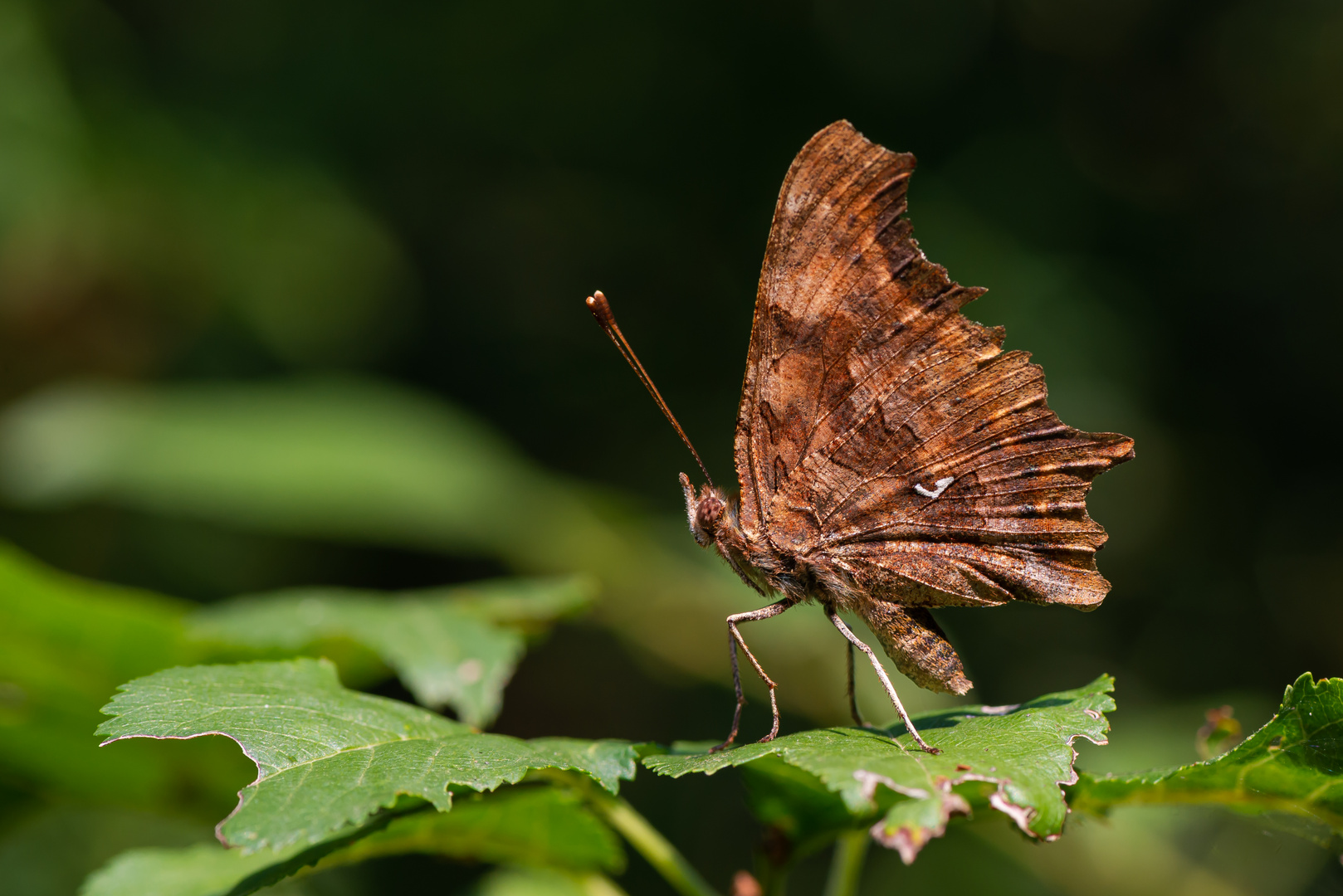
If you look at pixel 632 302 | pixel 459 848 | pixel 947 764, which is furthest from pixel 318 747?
pixel 632 302

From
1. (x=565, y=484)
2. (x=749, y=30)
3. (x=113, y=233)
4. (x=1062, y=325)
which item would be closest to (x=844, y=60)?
(x=749, y=30)

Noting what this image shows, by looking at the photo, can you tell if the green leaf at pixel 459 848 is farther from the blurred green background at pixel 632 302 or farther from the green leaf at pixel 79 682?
the blurred green background at pixel 632 302

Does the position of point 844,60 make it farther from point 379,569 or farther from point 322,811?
point 322,811

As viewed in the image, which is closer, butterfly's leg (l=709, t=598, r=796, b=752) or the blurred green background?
butterfly's leg (l=709, t=598, r=796, b=752)

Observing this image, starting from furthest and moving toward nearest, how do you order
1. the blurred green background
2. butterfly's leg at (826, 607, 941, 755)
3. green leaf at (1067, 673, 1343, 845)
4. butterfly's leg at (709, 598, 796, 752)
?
the blurred green background → butterfly's leg at (709, 598, 796, 752) → butterfly's leg at (826, 607, 941, 755) → green leaf at (1067, 673, 1343, 845)

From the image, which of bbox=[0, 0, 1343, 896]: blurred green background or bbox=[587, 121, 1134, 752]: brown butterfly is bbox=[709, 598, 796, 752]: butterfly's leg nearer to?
bbox=[587, 121, 1134, 752]: brown butterfly

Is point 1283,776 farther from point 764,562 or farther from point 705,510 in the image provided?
point 705,510

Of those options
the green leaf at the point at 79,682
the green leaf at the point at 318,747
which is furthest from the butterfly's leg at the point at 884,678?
the green leaf at the point at 79,682

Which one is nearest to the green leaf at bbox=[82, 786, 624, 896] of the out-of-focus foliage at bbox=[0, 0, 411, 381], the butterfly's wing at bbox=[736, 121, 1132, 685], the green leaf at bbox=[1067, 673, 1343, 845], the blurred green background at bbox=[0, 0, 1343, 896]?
the butterfly's wing at bbox=[736, 121, 1132, 685]
